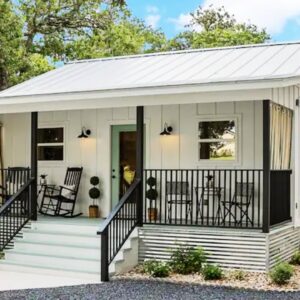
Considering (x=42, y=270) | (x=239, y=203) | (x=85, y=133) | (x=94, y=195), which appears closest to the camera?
(x=42, y=270)

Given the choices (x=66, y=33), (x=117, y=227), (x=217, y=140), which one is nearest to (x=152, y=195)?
(x=217, y=140)

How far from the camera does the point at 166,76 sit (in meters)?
11.6

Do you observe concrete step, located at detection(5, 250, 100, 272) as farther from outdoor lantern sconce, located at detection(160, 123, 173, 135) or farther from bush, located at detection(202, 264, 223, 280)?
outdoor lantern sconce, located at detection(160, 123, 173, 135)

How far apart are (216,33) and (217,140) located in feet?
57.9

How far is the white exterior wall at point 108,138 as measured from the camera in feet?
37.2

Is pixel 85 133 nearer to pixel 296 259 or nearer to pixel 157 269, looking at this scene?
pixel 157 269

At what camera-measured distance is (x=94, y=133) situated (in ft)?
42.7

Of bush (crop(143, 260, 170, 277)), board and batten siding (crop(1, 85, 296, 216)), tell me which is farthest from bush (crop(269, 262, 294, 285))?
board and batten siding (crop(1, 85, 296, 216))

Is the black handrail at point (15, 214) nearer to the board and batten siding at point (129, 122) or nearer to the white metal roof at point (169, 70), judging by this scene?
the white metal roof at point (169, 70)

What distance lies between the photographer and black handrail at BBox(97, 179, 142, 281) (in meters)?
8.95

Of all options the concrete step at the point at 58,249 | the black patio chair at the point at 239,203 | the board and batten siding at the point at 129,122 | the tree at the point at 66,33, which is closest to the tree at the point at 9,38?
the tree at the point at 66,33

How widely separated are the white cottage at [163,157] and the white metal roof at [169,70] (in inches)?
1.6

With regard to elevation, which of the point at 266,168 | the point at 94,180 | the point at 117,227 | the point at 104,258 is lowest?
the point at 104,258

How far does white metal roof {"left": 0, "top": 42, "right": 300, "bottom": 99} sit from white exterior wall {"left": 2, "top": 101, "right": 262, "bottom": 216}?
0.74 meters
